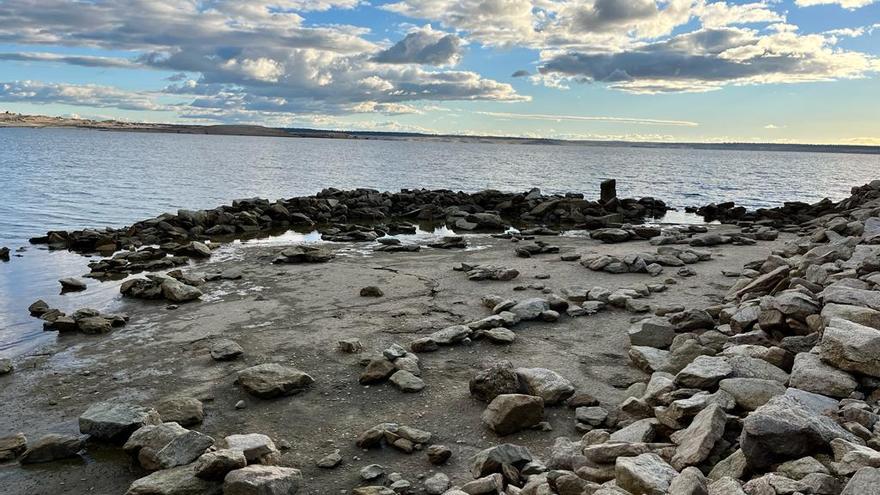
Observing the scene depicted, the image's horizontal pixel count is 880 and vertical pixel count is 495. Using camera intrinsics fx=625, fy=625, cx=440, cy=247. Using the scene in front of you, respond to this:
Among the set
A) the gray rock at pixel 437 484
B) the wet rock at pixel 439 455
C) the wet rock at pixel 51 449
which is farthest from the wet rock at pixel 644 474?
the wet rock at pixel 51 449

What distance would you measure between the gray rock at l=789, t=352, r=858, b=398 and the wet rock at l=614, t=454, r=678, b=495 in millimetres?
1697

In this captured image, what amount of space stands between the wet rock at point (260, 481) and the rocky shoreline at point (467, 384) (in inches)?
0.9

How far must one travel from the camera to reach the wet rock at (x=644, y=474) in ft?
13.8

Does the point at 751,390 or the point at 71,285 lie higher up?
the point at 751,390

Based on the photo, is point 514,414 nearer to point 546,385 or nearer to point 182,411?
point 546,385

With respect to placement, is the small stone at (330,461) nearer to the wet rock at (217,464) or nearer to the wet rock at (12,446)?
the wet rock at (217,464)

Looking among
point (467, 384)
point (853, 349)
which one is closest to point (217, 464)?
point (467, 384)

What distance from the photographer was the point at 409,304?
1150 centimetres

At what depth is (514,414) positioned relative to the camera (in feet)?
20.9

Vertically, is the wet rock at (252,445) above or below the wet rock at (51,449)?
above

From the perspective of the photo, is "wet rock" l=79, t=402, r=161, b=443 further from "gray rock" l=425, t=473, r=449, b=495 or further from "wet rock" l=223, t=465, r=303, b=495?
"gray rock" l=425, t=473, r=449, b=495

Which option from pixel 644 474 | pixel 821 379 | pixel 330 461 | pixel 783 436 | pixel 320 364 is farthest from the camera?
pixel 320 364

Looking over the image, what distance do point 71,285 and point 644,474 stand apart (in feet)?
43.8

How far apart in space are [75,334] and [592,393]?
26.8 ft
